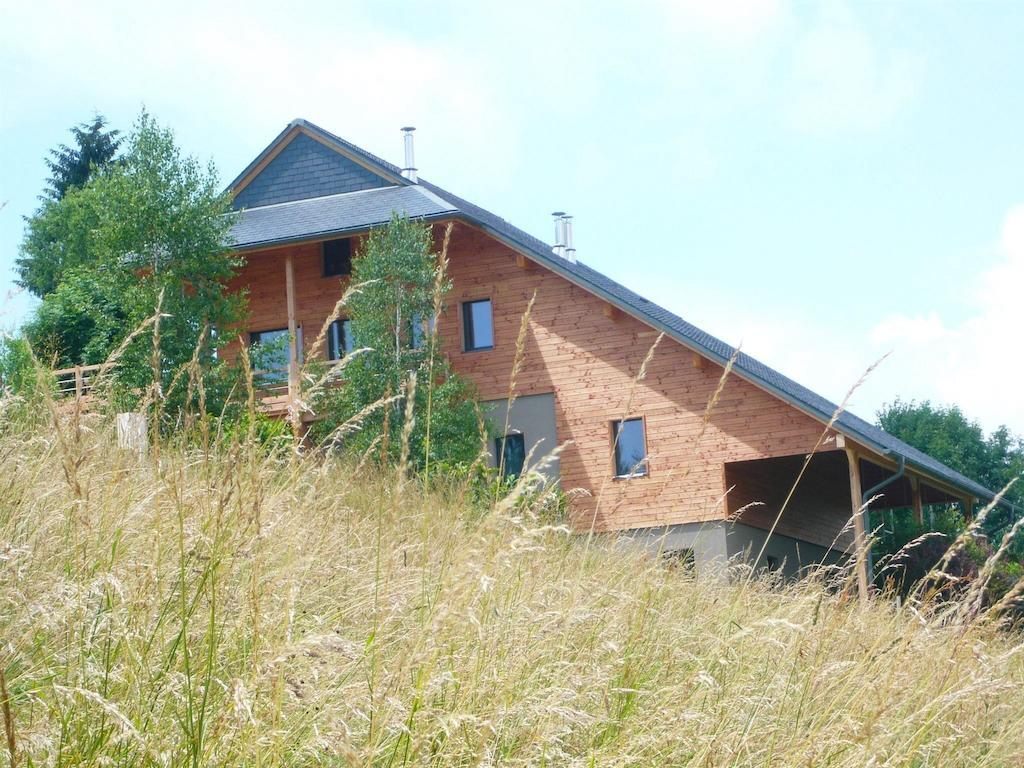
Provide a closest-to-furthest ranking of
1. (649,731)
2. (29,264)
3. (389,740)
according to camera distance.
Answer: (389,740)
(649,731)
(29,264)

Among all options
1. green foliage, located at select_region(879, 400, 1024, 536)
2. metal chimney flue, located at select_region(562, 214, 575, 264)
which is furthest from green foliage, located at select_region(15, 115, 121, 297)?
green foliage, located at select_region(879, 400, 1024, 536)

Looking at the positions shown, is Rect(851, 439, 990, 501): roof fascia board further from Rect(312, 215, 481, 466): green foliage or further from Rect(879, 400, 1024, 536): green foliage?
Rect(879, 400, 1024, 536): green foliage

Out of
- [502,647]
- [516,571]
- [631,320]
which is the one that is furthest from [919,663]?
[631,320]

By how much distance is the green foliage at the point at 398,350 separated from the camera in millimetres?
20562

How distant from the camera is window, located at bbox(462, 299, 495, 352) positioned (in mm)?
24594

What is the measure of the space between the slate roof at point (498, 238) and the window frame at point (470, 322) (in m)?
1.49

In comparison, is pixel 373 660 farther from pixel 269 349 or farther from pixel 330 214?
pixel 330 214

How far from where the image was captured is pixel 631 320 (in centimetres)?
2322

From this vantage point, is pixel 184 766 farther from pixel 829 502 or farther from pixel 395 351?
pixel 829 502

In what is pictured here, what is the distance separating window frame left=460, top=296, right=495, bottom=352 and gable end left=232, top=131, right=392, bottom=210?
4188mm

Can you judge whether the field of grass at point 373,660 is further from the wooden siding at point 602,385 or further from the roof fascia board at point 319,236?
the roof fascia board at point 319,236

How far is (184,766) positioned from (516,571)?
Result: 202 centimetres

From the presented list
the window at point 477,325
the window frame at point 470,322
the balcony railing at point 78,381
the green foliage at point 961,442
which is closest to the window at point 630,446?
the window frame at point 470,322

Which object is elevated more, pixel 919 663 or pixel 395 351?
pixel 395 351
